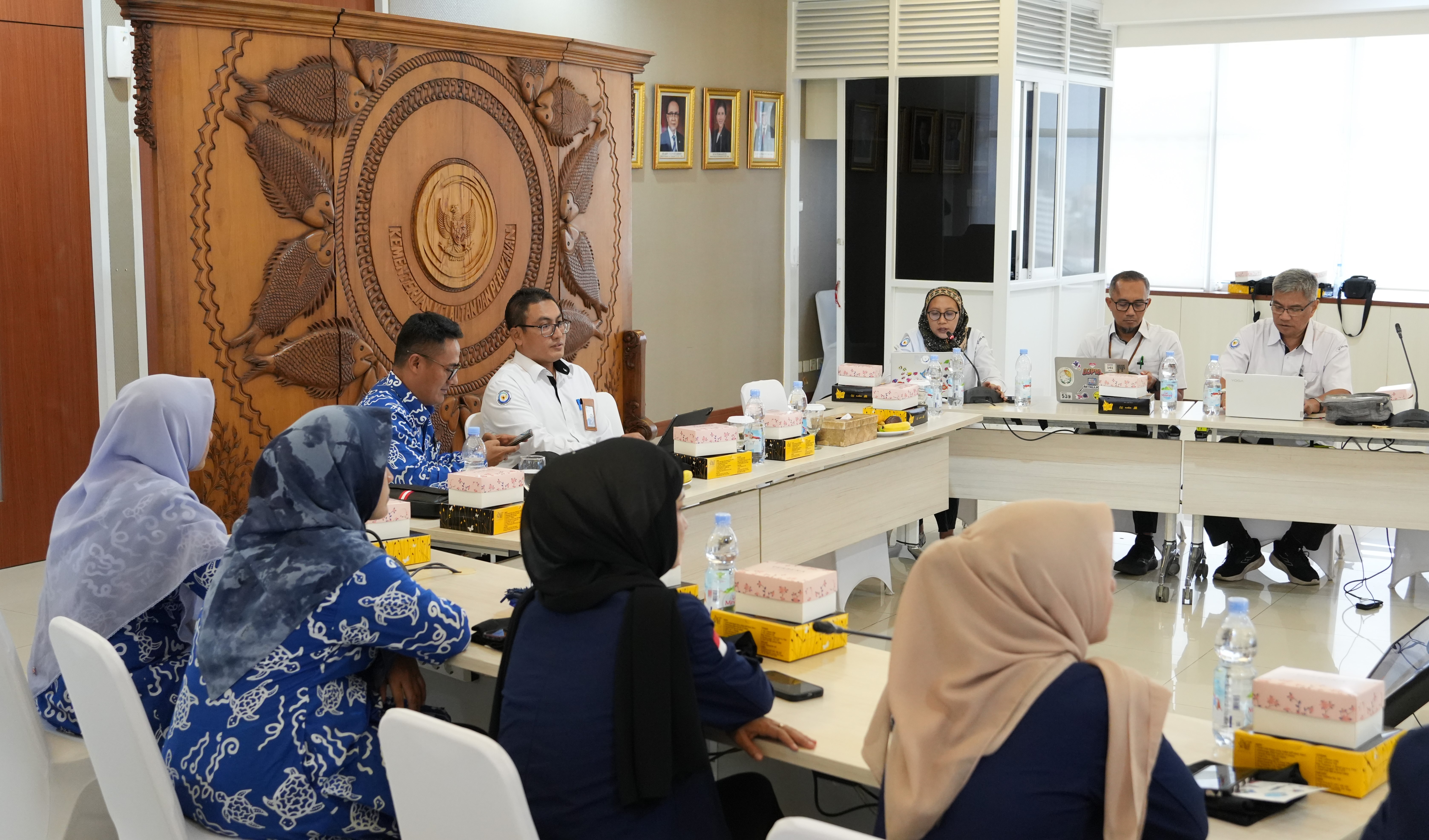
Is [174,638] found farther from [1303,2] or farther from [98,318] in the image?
[1303,2]

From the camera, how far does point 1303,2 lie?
326 inches

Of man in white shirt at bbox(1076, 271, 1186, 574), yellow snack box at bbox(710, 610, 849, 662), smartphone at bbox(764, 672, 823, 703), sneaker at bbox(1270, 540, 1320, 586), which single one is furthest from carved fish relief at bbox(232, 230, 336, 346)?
sneaker at bbox(1270, 540, 1320, 586)

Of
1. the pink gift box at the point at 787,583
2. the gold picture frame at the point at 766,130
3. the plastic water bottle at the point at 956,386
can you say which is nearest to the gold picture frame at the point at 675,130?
the gold picture frame at the point at 766,130

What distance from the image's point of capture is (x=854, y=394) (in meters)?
5.88

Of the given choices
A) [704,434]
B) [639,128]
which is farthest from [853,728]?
[639,128]

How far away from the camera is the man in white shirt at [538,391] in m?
4.86

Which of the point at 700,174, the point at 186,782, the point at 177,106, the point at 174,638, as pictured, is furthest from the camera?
the point at 700,174

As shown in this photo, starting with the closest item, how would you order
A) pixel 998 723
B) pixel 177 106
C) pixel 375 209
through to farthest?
pixel 998 723 < pixel 177 106 < pixel 375 209

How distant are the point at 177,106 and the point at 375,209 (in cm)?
85

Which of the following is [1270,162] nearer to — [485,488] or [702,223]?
[702,223]

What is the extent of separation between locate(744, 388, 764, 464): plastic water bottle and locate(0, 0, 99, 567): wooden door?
319cm

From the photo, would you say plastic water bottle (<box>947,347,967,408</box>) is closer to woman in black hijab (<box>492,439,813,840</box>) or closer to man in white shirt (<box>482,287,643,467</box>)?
man in white shirt (<box>482,287,643,467</box>)

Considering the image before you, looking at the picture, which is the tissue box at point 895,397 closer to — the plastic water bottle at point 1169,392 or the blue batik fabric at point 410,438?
the plastic water bottle at point 1169,392

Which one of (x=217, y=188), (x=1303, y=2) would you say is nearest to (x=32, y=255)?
(x=217, y=188)
